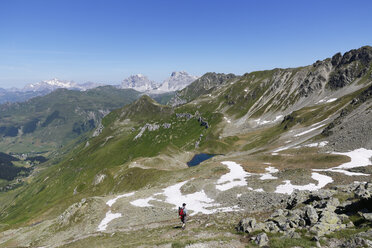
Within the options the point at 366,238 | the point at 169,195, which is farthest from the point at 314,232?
the point at 169,195

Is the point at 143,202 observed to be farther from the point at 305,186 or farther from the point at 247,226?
the point at 305,186

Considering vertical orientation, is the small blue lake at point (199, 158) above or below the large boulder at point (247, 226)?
below

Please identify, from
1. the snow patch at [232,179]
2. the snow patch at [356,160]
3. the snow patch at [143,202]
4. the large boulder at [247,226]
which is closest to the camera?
the large boulder at [247,226]

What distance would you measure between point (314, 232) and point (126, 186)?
90.6 metres

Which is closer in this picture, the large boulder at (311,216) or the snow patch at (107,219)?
the large boulder at (311,216)

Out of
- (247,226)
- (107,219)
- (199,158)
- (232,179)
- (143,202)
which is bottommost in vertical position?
(199,158)

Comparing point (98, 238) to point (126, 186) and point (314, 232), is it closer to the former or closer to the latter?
point (314, 232)

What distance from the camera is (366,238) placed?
58.2ft

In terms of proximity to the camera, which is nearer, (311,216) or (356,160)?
(311,216)

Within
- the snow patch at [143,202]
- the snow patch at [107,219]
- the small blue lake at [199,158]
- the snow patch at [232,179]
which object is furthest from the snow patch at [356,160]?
the small blue lake at [199,158]

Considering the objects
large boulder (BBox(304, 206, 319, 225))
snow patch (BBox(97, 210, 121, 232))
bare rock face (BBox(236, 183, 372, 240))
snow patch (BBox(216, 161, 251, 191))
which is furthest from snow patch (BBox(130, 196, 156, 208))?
large boulder (BBox(304, 206, 319, 225))

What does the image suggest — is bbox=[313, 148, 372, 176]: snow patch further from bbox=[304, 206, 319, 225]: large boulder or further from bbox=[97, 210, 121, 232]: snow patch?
bbox=[97, 210, 121, 232]: snow patch

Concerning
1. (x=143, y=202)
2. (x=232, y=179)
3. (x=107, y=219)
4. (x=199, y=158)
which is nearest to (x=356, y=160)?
(x=232, y=179)

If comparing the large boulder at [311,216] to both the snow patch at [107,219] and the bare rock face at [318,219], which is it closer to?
the bare rock face at [318,219]
